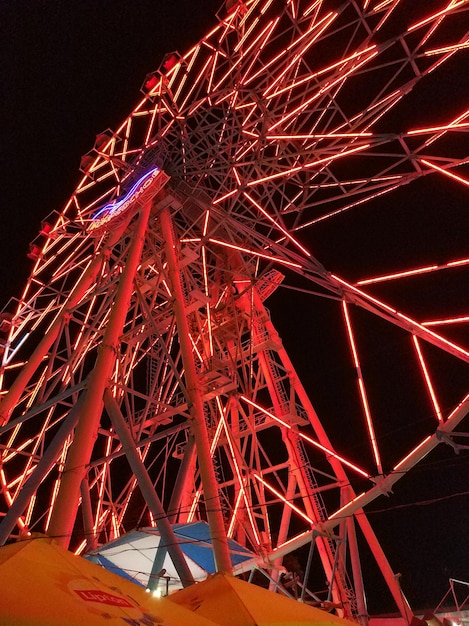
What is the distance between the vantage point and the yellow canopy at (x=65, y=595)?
173 inches

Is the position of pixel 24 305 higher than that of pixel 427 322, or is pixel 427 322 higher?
pixel 24 305

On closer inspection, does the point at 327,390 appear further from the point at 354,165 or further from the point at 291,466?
the point at 291,466

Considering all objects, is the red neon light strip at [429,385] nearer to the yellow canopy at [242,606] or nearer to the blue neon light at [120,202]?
the yellow canopy at [242,606]

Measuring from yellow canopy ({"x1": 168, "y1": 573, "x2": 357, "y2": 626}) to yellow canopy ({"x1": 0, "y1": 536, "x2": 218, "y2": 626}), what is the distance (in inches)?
19.5

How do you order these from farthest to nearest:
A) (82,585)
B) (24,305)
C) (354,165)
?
1. (354,165)
2. (24,305)
3. (82,585)

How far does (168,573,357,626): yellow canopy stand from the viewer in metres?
6.24

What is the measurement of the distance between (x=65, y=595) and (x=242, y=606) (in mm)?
2241

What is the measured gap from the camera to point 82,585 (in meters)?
5.36

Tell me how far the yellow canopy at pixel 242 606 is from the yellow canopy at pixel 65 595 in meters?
0.50

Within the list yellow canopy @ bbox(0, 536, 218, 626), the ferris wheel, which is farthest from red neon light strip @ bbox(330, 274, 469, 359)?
yellow canopy @ bbox(0, 536, 218, 626)

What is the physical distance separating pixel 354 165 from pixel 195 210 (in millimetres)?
7267

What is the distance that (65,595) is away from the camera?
4.86 meters

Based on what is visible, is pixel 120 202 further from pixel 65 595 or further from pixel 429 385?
pixel 65 595

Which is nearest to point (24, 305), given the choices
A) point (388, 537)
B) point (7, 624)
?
point (7, 624)
